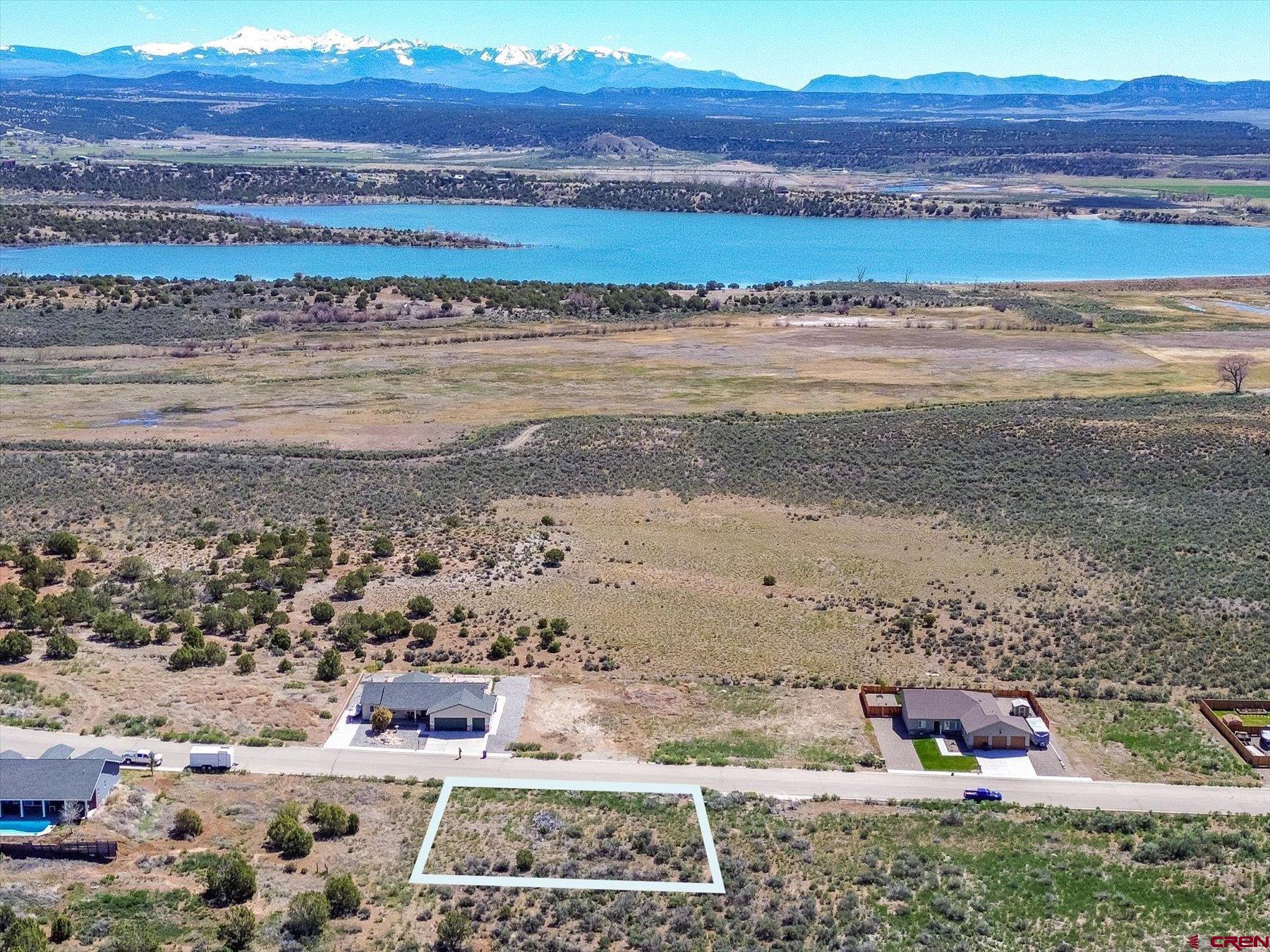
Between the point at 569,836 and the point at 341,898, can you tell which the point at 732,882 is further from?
the point at 341,898

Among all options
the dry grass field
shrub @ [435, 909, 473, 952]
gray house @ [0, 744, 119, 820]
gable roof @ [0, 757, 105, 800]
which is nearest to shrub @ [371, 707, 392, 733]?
gray house @ [0, 744, 119, 820]

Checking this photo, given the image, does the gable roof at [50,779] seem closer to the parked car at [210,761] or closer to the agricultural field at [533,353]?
the parked car at [210,761]

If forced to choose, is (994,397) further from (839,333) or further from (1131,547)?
(1131,547)

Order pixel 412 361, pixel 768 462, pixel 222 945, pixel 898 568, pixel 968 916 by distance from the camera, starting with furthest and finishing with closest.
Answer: pixel 412 361, pixel 768 462, pixel 898 568, pixel 968 916, pixel 222 945

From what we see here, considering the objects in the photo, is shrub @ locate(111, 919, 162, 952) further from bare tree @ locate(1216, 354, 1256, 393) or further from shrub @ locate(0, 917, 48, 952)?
bare tree @ locate(1216, 354, 1256, 393)

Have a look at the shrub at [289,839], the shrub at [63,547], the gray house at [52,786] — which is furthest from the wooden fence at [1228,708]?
the shrub at [63,547]

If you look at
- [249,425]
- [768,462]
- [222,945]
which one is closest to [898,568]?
[768,462]

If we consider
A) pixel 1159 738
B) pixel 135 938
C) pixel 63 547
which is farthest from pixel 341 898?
pixel 63 547
